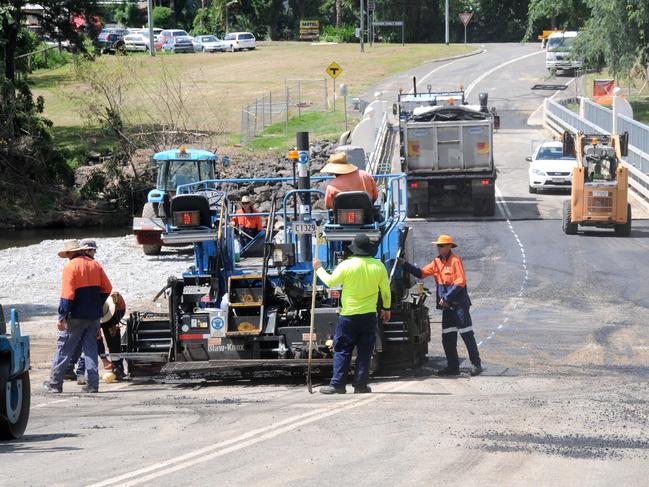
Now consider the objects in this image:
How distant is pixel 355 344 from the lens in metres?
12.9

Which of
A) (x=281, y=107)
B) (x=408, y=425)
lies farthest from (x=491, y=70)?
(x=408, y=425)

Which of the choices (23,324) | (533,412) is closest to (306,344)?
(533,412)

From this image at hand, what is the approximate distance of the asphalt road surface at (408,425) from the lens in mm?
8828

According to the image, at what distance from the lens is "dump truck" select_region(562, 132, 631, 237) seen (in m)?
28.4

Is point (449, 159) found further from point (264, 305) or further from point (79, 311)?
point (79, 311)

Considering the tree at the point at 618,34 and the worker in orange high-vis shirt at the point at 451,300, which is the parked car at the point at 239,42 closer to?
the tree at the point at 618,34

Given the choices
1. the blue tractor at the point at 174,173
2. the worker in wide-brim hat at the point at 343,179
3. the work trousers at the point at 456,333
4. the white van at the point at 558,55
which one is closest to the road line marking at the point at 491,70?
the white van at the point at 558,55

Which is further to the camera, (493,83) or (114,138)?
(493,83)

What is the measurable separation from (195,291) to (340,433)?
467cm

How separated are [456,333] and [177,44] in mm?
71805

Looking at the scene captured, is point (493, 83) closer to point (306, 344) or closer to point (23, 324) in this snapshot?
point (23, 324)

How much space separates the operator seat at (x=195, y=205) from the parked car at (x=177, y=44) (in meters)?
71.0

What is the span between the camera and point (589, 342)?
17.0 m

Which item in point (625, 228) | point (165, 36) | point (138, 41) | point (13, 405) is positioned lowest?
point (625, 228)
